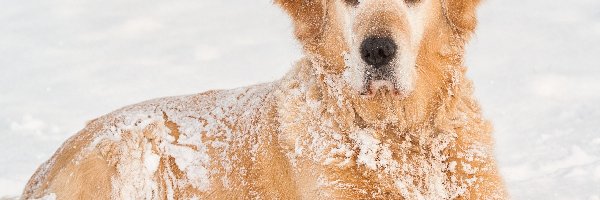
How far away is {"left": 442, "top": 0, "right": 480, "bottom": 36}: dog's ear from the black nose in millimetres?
720

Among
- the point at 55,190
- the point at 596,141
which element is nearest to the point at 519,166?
the point at 596,141

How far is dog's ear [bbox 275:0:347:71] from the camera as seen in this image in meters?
4.70

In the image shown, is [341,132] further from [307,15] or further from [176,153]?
[176,153]

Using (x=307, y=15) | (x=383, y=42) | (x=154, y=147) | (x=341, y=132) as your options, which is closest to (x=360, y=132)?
(x=341, y=132)

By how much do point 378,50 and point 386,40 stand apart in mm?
68

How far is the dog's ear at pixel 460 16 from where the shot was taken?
4.78m

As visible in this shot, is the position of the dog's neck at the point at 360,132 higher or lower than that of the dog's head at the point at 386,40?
lower

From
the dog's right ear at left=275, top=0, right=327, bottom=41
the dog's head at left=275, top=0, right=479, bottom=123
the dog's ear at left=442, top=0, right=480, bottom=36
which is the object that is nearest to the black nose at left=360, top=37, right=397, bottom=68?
the dog's head at left=275, top=0, right=479, bottom=123

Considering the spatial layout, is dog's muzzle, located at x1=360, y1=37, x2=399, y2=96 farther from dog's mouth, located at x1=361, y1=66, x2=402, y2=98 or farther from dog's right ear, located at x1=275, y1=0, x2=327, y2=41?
dog's right ear, located at x1=275, y1=0, x2=327, y2=41

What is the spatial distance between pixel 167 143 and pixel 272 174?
86 cm

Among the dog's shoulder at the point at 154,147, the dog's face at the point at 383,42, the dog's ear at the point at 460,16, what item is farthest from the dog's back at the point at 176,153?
the dog's ear at the point at 460,16

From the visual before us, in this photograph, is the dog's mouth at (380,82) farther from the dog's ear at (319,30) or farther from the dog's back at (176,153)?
the dog's back at (176,153)

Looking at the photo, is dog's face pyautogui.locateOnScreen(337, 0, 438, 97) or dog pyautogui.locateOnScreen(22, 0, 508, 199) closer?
dog's face pyautogui.locateOnScreen(337, 0, 438, 97)

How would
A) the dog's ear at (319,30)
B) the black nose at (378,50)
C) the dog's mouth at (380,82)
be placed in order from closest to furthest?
the black nose at (378,50) < the dog's mouth at (380,82) < the dog's ear at (319,30)
